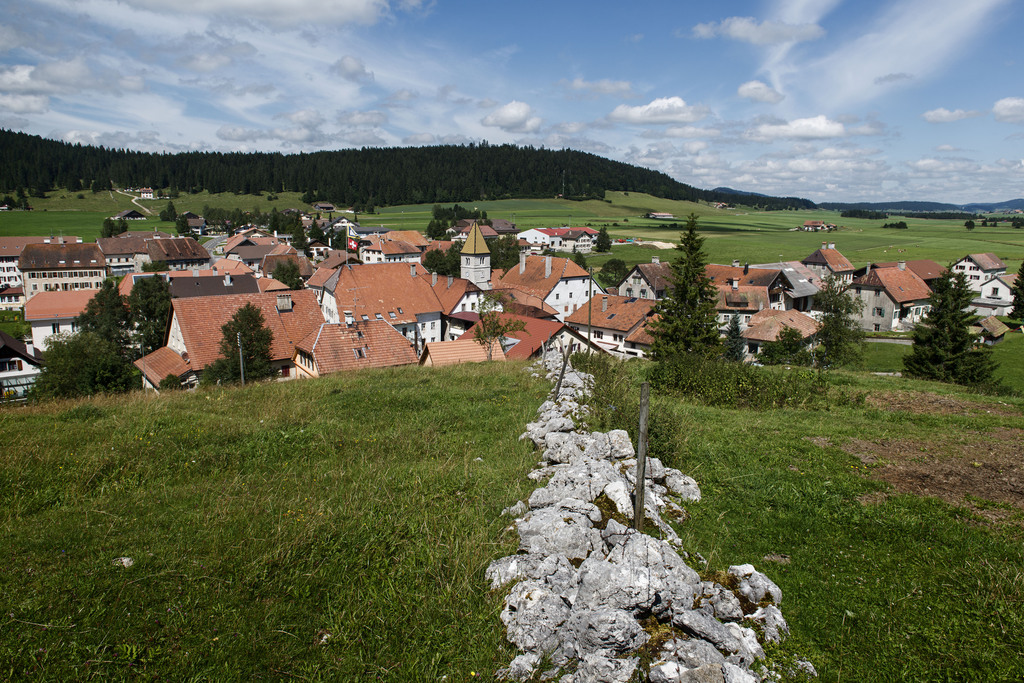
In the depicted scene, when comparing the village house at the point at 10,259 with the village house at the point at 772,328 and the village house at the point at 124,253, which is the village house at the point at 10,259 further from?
the village house at the point at 772,328

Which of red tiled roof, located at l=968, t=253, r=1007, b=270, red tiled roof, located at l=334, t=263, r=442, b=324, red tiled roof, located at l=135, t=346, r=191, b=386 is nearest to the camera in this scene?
red tiled roof, located at l=135, t=346, r=191, b=386

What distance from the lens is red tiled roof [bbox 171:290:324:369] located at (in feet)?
115

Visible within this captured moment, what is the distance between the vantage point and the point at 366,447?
9766 mm

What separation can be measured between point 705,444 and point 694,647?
6212 millimetres

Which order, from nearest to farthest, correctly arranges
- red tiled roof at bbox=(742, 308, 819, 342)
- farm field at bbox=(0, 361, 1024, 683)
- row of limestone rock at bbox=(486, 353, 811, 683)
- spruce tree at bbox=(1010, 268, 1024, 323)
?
row of limestone rock at bbox=(486, 353, 811, 683) → farm field at bbox=(0, 361, 1024, 683) → red tiled roof at bbox=(742, 308, 819, 342) → spruce tree at bbox=(1010, 268, 1024, 323)

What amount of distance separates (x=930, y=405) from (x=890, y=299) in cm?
5971

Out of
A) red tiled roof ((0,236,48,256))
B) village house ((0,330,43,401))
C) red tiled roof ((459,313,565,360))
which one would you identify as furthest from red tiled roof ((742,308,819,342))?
red tiled roof ((0,236,48,256))

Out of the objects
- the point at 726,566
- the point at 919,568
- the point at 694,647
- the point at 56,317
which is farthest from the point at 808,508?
the point at 56,317

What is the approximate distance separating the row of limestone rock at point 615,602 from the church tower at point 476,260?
66338 mm

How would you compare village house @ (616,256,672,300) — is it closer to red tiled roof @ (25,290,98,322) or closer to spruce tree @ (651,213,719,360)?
spruce tree @ (651,213,719,360)

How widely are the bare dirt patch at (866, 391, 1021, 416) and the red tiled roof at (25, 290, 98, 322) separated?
248ft

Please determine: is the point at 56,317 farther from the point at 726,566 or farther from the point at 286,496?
the point at 726,566

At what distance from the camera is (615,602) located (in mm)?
5047

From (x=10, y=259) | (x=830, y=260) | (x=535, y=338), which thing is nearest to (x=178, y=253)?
(x=10, y=259)
